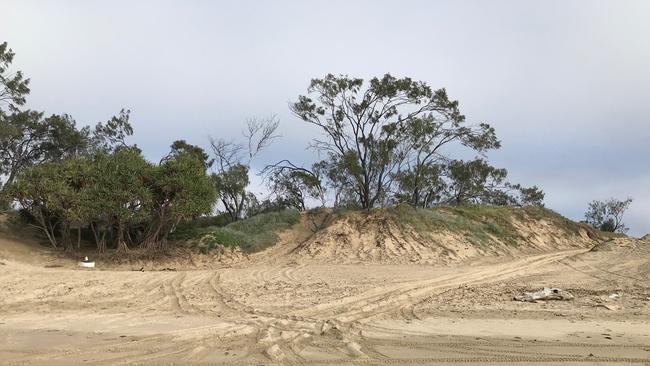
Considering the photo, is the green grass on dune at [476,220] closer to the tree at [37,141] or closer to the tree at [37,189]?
the tree at [37,189]

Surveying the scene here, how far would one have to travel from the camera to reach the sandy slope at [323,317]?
23.6ft

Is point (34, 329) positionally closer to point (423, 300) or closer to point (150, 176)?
point (423, 300)

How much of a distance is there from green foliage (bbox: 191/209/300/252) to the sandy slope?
8188 millimetres

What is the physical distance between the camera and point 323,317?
33.0 feet

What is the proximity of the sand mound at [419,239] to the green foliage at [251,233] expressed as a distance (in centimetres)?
228

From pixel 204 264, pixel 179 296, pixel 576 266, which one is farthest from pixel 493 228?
pixel 179 296

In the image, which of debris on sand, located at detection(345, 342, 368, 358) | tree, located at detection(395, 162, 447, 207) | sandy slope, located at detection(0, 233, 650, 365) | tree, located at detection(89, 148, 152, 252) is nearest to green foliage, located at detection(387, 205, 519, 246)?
tree, located at detection(395, 162, 447, 207)

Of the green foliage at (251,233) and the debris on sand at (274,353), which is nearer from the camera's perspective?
the debris on sand at (274,353)

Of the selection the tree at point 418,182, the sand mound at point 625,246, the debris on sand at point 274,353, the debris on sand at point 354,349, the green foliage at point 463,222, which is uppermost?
the tree at point 418,182

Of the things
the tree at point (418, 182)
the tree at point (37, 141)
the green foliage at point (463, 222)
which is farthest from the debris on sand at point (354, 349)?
the tree at point (37, 141)

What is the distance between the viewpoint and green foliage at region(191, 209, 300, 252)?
26053 mm

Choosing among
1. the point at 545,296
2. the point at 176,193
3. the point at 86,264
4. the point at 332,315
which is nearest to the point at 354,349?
the point at 332,315

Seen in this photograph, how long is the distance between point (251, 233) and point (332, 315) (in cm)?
1957

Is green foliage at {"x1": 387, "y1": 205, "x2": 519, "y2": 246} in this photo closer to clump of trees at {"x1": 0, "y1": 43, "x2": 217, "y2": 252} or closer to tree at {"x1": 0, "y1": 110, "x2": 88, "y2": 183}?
clump of trees at {"x1": 0, "y1": 43, "x2": 217, "y2": 252}
